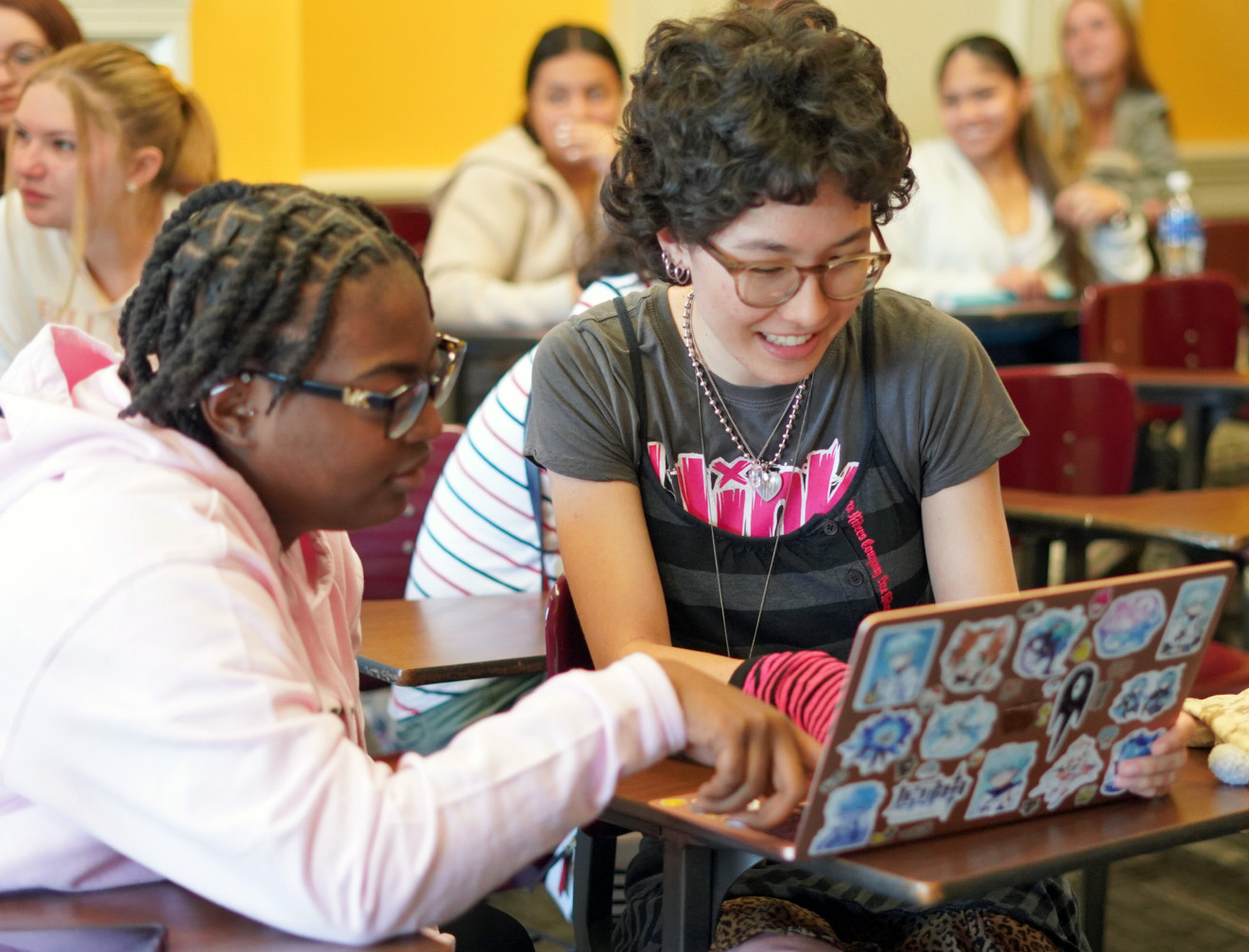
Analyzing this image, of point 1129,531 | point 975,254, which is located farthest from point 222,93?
point 1129,531

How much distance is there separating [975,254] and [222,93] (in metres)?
2.42

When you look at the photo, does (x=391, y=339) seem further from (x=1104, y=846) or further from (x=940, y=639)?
(x=1104, y=846)

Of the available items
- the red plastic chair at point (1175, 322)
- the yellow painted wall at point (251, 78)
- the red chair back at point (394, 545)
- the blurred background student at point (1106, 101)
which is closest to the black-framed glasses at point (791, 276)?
the red chair back at point (394, 545)

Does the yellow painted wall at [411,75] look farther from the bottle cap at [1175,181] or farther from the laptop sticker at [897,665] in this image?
the laptop sticker at [897,665]

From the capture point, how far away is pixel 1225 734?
130 cm

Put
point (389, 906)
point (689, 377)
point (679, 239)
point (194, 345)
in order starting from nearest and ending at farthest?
point (389, 906), point (194, 345), point (679, 239), point (689, 377)

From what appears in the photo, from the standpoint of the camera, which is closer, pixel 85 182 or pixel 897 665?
pixel 897 665

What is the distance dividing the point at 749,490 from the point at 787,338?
172 millimetres

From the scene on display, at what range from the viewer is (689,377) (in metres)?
1.64

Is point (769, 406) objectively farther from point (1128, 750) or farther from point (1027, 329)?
point (1027, 329)

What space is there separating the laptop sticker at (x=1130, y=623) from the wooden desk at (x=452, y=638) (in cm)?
85

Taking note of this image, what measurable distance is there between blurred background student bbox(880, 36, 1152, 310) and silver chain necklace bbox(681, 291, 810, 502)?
3.24 m

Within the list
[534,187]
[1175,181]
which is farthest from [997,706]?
[1175,181]

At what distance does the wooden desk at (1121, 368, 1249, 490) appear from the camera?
3779mm
